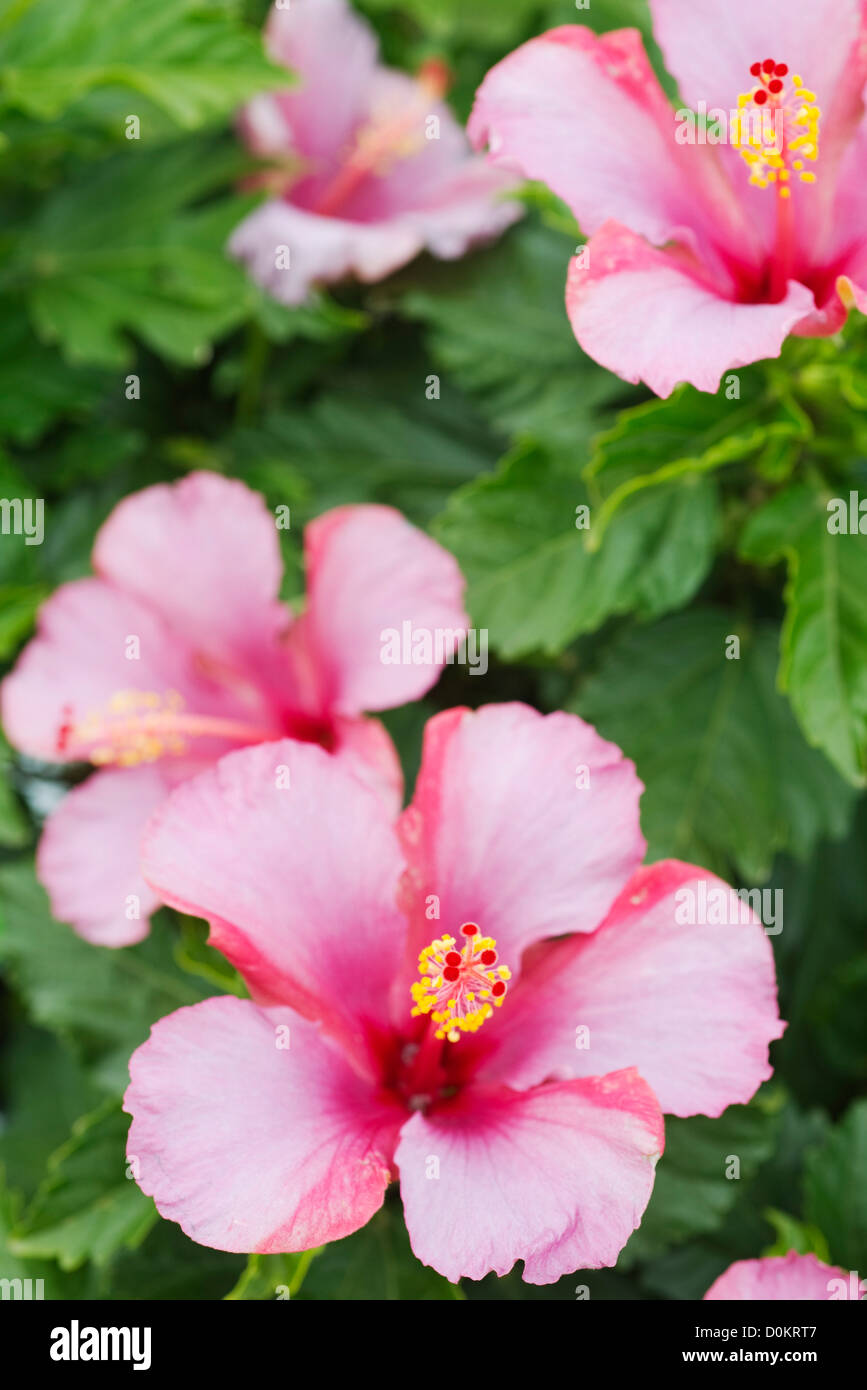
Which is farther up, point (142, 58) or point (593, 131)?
point (142, 58)

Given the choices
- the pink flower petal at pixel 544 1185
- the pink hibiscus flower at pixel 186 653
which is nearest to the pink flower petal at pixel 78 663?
the pink hibiscus flower at pixel 186 653

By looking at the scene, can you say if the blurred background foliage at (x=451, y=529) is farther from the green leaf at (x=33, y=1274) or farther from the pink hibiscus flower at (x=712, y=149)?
the pink hibiscus flower at (x=712, y=149)

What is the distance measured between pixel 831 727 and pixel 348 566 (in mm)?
432

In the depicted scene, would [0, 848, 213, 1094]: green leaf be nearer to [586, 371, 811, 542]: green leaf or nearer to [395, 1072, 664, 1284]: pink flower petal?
[395, 1072, 664, 1284]: pink flower petal

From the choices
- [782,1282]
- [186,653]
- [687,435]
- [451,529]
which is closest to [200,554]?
[186,653]

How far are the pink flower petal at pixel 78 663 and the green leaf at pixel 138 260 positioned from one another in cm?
35

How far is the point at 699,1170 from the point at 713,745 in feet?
1.28

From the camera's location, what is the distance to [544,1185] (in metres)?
0.83

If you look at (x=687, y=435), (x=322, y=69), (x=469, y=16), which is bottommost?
(x=687, y=435)

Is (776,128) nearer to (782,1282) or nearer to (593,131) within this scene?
(593,131)

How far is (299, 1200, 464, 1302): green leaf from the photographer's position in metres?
1.03

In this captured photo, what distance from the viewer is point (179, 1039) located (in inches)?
33.4

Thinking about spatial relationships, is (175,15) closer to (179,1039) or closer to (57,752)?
(57,752)

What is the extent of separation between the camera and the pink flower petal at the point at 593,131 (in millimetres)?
969
